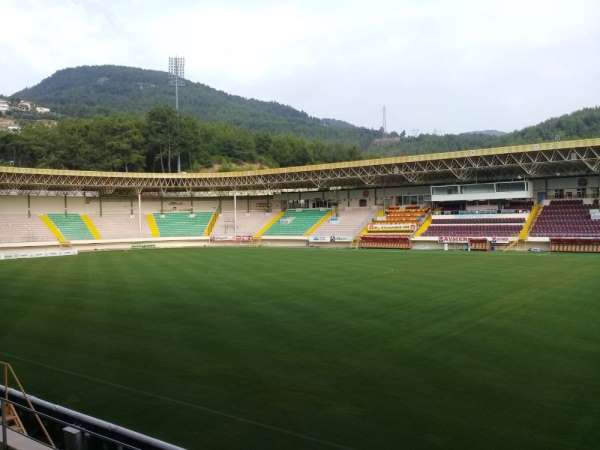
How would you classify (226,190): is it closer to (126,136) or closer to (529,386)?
(126,136)

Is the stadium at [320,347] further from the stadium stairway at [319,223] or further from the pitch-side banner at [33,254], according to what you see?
the stadium stairway at [319,223]

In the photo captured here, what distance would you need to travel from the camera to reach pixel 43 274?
24.6 m

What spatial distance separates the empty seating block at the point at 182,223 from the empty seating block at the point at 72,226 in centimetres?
745

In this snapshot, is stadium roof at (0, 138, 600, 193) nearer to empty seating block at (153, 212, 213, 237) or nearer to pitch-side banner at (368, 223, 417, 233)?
empty seating block at (153, 212, 213, 237)

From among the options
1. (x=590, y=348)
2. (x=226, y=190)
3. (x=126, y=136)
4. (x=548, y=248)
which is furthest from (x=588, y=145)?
(x=126, y=136)

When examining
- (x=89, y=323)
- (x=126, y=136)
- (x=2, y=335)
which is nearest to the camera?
(x=2, y=335)

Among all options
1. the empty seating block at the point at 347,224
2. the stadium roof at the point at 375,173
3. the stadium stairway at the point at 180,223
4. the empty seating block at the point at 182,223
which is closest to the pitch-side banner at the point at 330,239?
the empty seating block at the point at 347,224

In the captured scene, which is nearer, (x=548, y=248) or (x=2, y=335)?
(x=2, y=335)

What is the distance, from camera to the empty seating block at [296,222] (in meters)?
48.8

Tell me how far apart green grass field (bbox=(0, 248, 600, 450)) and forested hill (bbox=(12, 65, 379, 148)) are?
400 feet

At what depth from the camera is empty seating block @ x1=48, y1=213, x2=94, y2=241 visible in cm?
4563

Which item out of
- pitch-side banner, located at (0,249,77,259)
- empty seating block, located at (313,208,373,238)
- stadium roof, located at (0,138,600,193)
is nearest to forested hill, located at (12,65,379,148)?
stadium roof, located at (0,138,600,193)

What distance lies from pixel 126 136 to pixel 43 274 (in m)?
55.5

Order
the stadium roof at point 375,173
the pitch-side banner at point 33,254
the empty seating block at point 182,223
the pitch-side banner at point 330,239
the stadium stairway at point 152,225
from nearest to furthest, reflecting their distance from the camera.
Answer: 1. the stadium roof at point 375,173
2. the pitch-side banner at point 33,254
3. the pitch-side banner at point 330,239
4. the stadium stairway at point 152,225
5. the empty seating block at point 182,223
